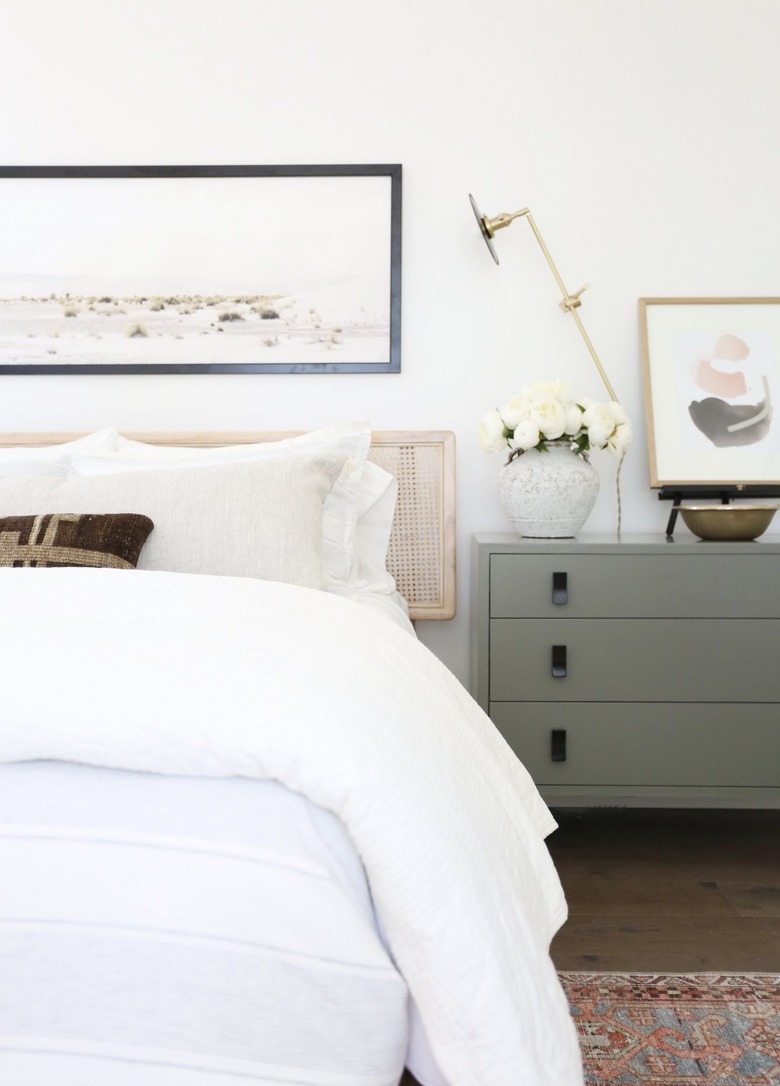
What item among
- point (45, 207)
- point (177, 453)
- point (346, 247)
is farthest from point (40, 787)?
point (45, 207)

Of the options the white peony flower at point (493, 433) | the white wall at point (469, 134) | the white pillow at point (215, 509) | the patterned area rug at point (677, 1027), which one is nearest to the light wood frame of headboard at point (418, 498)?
the white wall at point (469, 134)

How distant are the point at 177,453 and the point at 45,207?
903mm

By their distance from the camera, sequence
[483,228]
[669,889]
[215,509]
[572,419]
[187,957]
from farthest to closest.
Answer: [483,228] < [572,419] < [669,889] < [215,509] < [187,957]

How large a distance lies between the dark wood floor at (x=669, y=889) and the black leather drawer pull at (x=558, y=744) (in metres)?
0.25

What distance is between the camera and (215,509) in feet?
5.96

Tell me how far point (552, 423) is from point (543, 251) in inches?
22.7

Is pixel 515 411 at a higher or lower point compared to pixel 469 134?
lower

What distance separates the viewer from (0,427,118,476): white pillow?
206 centimetres

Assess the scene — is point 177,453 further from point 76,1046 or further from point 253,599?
point 76,1046

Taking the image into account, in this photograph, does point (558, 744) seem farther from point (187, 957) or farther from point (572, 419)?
point (187, 957)

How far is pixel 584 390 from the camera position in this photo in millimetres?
2547

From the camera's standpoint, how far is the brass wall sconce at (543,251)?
94.2 inches

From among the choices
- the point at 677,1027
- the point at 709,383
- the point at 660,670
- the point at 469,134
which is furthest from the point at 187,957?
the point at 469,134

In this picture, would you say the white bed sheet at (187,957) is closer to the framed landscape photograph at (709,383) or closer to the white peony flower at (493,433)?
the white peony flower at (493,433)
